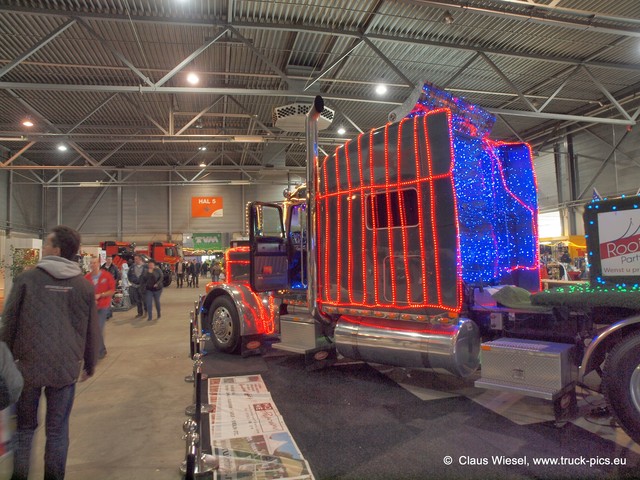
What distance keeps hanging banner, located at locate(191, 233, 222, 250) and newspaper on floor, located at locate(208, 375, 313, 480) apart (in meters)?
24.5

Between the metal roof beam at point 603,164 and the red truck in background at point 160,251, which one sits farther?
the red truck in background at point 160,251

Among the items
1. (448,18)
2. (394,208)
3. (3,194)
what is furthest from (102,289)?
(3,194)

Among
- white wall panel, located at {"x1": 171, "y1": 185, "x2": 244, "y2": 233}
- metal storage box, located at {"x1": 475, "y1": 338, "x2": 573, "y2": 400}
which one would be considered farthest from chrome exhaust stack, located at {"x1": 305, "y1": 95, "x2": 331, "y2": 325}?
white wall panel, located at {"x1": 171, "y1": 185, "x2": 244, "y2": 233}

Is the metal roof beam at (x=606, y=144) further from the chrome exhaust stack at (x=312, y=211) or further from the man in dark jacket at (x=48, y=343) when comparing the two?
the man in dark jacket at (x=48, y=343)

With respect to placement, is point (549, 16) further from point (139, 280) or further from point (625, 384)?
point (139, 280)

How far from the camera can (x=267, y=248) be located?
6.91 metres

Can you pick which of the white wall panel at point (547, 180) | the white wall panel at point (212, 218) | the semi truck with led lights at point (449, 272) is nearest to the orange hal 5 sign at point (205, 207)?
the white wall panel at point (212, 218)

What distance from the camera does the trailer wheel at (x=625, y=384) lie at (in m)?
→ 3.23

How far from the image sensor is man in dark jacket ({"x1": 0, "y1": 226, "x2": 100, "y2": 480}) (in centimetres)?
259

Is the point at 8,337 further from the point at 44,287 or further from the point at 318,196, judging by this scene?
the point at 318,196

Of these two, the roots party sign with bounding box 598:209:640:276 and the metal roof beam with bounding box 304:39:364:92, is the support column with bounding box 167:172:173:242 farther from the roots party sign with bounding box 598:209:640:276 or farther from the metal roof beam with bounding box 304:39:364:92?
the roots party sign with bounding box 598:209:640:276

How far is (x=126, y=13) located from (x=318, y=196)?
6637 mm

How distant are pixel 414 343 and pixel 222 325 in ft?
12.5

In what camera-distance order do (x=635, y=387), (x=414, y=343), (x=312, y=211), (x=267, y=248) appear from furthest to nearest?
(x=267, y=248)
(x=312, y=211)
(x=414, y=343)
(x=635, y=387)
